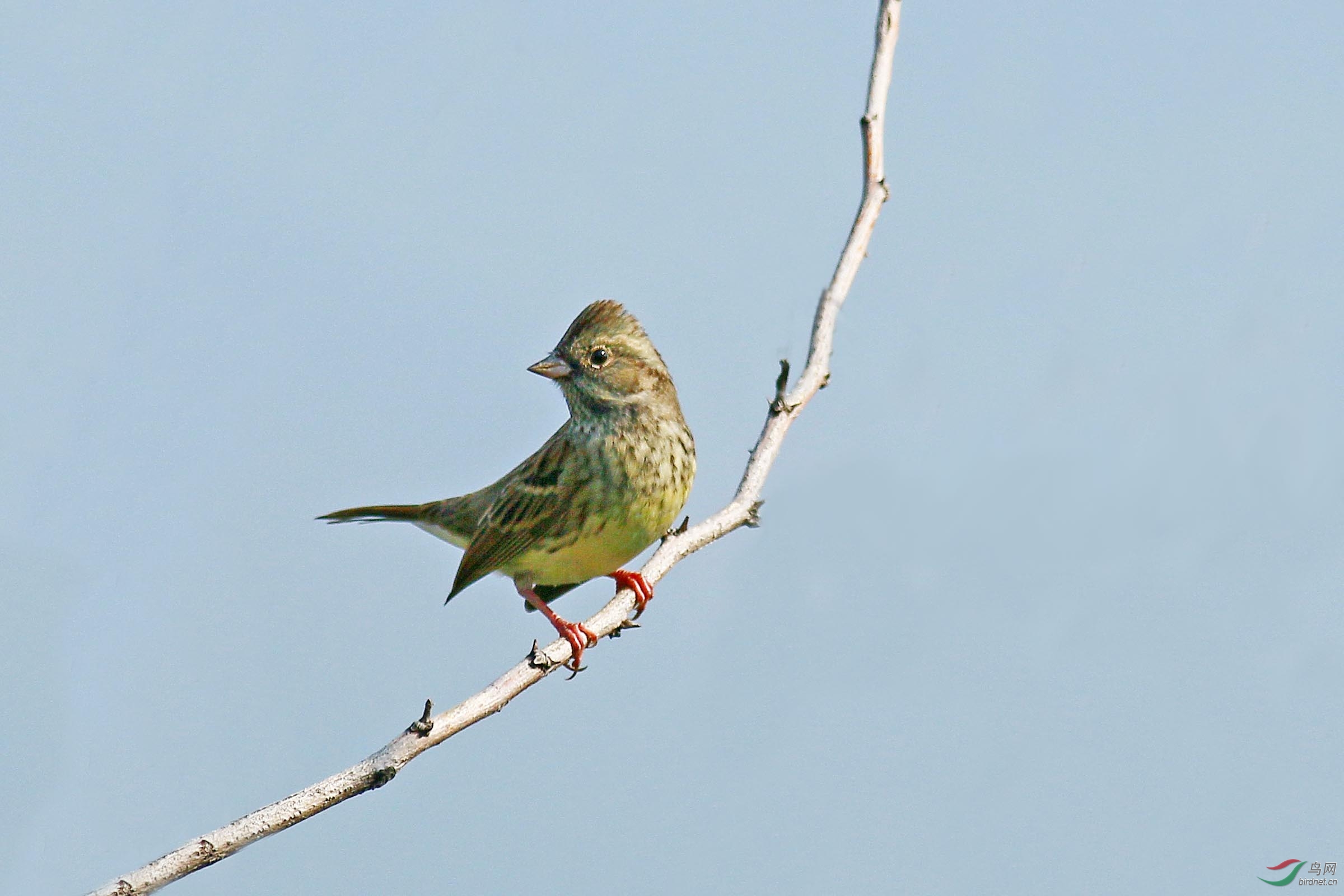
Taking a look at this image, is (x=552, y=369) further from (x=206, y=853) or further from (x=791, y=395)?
(x=206, y=853)

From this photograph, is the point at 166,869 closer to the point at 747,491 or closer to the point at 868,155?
the point at 747,491

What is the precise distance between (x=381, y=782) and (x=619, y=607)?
2028mm

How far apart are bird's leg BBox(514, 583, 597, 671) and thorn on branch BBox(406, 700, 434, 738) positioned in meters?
1.18

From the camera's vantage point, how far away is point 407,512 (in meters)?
8.98

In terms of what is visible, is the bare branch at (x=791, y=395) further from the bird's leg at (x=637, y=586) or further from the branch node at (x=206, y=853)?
the branch node at (x=206, y=853)

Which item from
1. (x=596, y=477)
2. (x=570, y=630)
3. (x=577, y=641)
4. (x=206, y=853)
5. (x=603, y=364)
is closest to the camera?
(x=206, y=853)

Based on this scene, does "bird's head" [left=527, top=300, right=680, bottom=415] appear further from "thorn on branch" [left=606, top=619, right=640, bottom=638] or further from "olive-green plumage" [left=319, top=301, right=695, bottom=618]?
"thorn on branch" [left=606, top=619, right=640, bottom=638]

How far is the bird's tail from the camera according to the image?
28.6 ft

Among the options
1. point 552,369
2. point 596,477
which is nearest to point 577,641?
point 596,477

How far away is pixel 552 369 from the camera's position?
7.34 meters

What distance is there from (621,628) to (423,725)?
1.96m

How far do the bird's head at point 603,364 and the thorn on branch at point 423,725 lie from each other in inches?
131

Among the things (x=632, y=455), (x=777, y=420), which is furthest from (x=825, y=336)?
(x=632, y=455)

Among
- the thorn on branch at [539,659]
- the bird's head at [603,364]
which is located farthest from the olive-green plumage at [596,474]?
the thorn on branch at [539,659]
